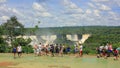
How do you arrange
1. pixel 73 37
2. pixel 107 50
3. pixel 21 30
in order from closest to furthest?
pixel 107 50 → pixel 21 30 → pixel 73 37

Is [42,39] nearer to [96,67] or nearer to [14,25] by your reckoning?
[14,25]

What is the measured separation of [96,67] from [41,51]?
12.8m

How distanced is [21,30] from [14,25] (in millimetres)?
1580

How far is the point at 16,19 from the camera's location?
2514 inches

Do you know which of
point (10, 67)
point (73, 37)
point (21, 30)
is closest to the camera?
point (10, 67)

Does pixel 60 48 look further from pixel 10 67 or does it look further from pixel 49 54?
pixel 10 67

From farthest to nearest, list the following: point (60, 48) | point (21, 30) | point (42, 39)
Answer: point (42, 39) → point (21, 30) → point (60, 48)

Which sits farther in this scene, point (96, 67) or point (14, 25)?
point (14, 25)

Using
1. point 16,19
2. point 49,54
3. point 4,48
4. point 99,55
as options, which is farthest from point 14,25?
point 99,55

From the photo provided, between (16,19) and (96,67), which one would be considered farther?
(16,19)

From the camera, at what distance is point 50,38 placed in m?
90.9

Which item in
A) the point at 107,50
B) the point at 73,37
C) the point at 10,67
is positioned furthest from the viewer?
the point at 73,37

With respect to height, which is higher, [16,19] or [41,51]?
[16,19]

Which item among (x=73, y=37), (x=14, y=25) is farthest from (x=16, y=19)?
(x=73, y=37)
